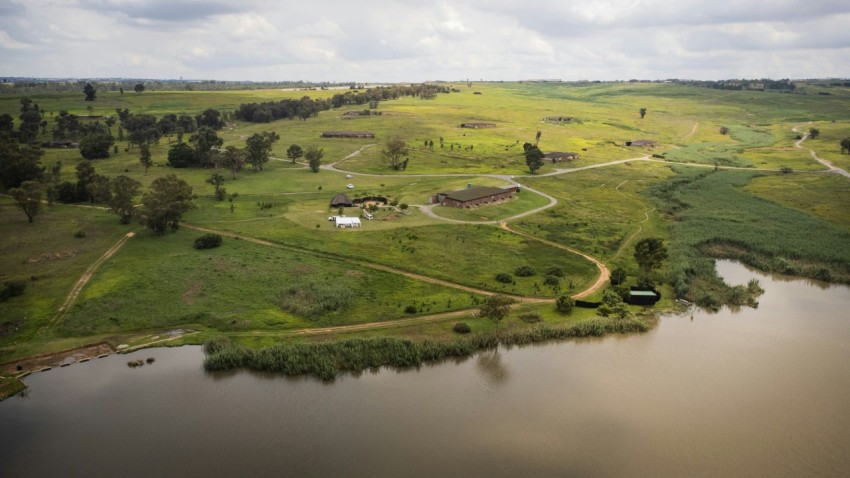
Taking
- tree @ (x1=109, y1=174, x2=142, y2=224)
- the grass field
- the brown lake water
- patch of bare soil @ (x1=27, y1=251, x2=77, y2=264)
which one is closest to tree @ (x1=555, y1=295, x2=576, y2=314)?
the grass field

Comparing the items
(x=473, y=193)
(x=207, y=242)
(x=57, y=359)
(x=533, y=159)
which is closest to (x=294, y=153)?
(x=473, y=193)

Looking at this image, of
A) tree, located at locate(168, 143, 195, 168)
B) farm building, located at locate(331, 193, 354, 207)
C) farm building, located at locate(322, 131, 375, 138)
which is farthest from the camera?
farm building, located at locate(322, 131, 375, 138)

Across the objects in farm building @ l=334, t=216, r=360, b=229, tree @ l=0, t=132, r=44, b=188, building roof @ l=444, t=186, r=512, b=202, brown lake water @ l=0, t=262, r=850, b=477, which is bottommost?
brown lake water @ l=0, t=262, r=850, b=477

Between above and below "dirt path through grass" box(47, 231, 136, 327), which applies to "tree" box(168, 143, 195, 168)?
above

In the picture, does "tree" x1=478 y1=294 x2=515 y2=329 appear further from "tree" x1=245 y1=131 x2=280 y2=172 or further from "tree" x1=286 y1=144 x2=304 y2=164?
"tree" x1=286 y1=144 x2=304 y2=164

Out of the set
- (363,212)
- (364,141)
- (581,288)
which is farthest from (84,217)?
(364,141)

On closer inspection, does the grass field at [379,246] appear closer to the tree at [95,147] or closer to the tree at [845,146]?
the tree at [95,147]

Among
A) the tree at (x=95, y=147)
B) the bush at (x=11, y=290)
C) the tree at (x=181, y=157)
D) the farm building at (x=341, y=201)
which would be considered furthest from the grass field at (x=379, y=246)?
the tree at (x=95, y=147)
